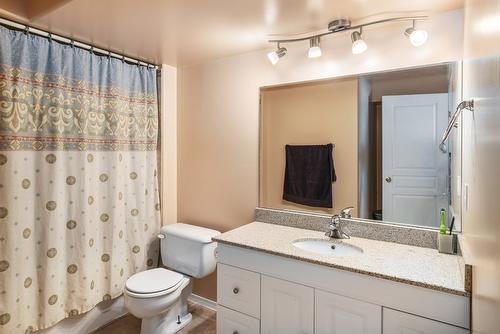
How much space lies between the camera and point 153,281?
80.7 inches

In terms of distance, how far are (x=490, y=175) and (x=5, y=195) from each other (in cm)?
224

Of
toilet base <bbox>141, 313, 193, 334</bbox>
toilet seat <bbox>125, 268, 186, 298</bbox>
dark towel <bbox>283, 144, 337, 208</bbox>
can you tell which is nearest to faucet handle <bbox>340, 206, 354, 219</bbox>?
dark towel <bbox>283, 144, 337, 208</bbox>

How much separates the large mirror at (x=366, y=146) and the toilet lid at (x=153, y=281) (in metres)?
0.85

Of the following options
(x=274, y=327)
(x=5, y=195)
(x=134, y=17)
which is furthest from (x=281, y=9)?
(x=5, y=195)

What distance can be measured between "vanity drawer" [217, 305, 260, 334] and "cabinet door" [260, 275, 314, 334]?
0.06 m

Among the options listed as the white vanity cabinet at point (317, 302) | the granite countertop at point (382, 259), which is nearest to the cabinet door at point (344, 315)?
the white vanity cabinet at point (317, 302)

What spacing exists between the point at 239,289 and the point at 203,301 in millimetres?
1041

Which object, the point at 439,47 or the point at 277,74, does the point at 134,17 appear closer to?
the point at 277,74

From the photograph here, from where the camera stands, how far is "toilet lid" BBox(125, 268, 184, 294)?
194 cm

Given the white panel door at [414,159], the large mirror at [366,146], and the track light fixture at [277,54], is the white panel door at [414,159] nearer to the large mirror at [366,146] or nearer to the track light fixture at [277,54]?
the large mirror at [366,146]

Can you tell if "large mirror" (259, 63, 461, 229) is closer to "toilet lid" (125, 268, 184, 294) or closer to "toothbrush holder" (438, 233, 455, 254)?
"toothbrush holder" (438, 233, 455, 254)

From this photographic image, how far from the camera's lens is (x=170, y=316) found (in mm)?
2215

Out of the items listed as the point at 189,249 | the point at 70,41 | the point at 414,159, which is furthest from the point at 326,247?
the point at 70,41

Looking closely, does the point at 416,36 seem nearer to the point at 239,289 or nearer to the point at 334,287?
the point at 334,287
